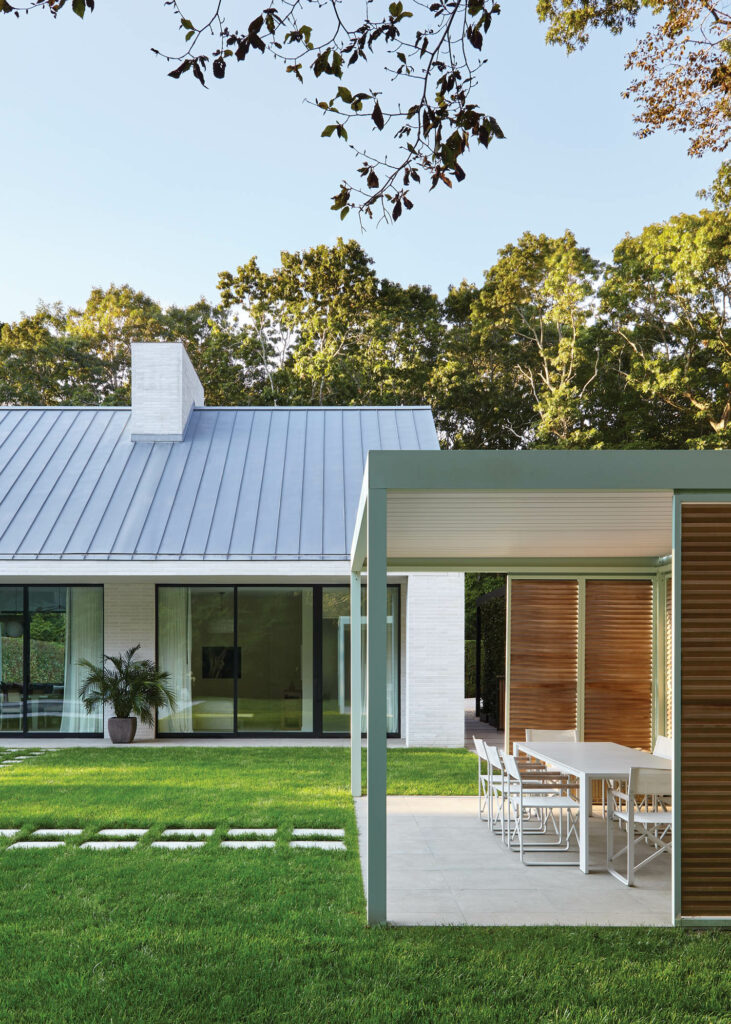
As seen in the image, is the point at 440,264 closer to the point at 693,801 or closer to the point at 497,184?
the point at 497,184

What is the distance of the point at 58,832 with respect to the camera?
9.06 metres

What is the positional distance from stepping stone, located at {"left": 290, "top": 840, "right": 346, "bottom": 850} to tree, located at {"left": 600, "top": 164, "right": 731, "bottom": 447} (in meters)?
17.8

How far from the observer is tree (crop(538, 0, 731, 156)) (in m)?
13.5

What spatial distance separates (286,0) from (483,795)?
8.27m

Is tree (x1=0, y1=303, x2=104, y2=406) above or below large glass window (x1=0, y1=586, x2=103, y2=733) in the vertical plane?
above

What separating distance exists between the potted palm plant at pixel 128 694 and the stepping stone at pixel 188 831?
7.52m

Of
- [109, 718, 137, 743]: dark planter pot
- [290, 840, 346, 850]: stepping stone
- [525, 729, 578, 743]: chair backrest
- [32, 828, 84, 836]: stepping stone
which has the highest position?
[525, 729, 578, 743]: chair backrest

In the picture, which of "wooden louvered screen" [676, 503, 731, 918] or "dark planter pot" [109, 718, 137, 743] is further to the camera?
"dark planter pot" [109, 718, 137, 743]

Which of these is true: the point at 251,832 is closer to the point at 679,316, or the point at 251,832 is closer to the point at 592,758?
the point at 592,758

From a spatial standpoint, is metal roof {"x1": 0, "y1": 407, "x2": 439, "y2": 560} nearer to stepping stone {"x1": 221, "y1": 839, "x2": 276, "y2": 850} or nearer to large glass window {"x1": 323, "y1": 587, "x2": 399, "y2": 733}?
large glass window {"x1": 323, "y1": 587, "x2": 399, "y2": 733}

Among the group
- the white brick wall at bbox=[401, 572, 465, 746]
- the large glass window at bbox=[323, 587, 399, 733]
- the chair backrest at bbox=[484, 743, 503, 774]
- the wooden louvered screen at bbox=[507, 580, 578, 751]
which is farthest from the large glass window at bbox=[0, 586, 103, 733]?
the chair backrest at bbox=[484, 743, 503, 774]

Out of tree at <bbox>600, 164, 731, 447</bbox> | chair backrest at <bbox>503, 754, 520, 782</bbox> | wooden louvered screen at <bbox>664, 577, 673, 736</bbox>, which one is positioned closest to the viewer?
chair backrest at <bbox>503, 754, 520, 782</bbox>

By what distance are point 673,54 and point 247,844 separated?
13.1m

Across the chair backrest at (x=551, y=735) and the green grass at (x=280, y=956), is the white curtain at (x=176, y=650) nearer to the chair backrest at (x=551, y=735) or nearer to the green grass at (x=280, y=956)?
the chair backrest at (x=551, y=735)
